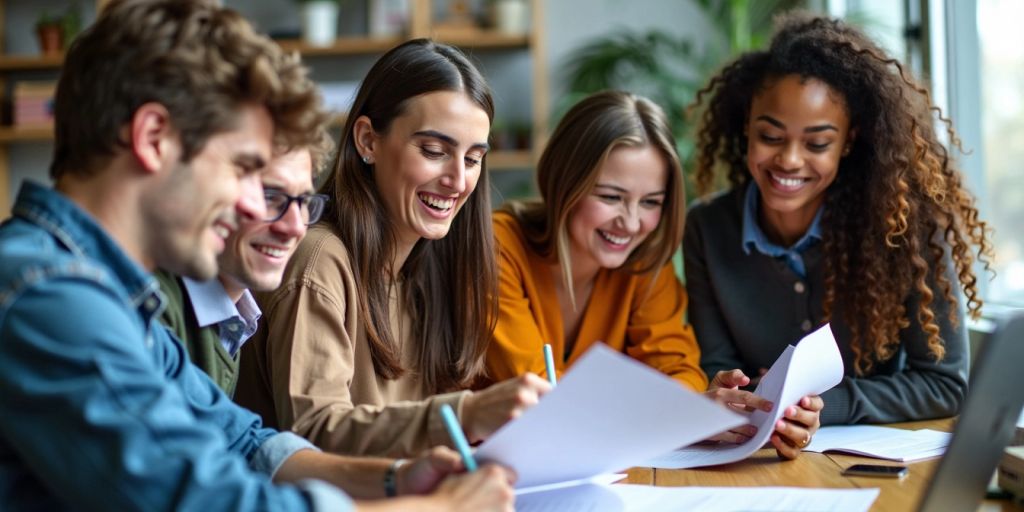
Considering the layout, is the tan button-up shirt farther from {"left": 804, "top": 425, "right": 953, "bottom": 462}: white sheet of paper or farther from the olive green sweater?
{"left": 804, "top": 425, "right": 953, "bottom": 462}: white sheet of paper

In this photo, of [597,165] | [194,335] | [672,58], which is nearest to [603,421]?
[194,335]

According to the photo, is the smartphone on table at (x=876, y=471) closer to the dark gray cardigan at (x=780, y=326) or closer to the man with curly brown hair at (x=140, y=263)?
the dark gray cardigan at (x=780, y=326)

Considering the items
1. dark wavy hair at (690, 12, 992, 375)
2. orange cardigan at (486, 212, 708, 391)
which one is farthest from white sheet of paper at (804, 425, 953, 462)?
orange cardigan at (486, 212, 708, 391)

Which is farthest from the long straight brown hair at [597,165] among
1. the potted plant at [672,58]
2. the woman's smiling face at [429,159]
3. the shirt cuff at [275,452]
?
the potted plant at [672,58]

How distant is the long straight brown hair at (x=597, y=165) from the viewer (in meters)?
2.07

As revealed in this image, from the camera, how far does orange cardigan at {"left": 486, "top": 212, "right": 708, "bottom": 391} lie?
199 centimetres

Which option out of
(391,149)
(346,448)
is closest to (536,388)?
(346,448)

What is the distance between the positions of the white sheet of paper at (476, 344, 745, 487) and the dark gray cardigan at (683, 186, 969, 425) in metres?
0.79

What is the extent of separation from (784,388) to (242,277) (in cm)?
75

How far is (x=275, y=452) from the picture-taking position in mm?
1208

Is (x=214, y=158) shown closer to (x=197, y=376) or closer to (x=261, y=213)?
(x=261, y=213)

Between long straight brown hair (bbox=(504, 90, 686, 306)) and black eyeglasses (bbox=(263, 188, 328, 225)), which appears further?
long straight brown hair (bbox=(504, 90, 686, 306))

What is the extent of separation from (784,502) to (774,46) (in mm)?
1159

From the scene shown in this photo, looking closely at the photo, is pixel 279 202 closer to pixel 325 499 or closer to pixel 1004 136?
pixel 325 499
